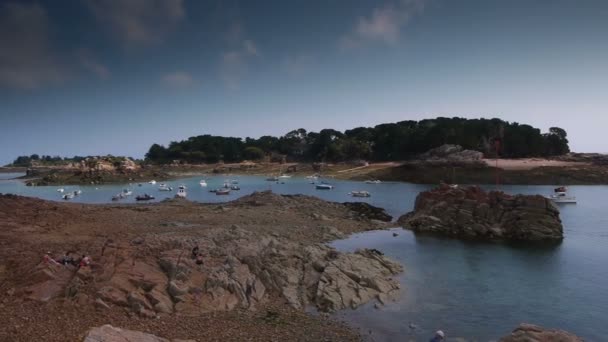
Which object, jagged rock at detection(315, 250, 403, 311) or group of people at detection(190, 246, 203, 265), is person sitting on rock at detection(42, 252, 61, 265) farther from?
jagged rock at detection(315, 250, 403, 311)

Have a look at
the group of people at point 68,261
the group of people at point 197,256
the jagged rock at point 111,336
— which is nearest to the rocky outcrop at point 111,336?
the jagged rock at point 111,336

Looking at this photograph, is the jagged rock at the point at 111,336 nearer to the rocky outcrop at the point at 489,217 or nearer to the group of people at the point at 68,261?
the group of people at the point at 68,261

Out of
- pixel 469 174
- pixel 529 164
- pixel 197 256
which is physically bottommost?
pixel 197 256

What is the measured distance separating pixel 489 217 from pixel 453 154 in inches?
3784

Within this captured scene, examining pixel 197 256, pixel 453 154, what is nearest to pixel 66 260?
pixel 197 256

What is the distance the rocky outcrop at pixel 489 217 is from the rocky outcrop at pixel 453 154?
8607 centimetres

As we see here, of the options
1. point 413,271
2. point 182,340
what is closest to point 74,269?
point 182,340

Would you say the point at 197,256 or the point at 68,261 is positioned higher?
the point at 68,261

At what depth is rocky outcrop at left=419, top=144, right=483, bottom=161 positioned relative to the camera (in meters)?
139

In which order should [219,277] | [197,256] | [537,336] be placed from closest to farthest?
[537,336] < [219,277] < [197,256]

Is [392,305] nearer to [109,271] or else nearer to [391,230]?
[109,271]

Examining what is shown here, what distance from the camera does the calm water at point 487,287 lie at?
2484 centimetres

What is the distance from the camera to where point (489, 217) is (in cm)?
5369

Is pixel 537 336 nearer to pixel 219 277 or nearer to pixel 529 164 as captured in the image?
pixel 219 277
